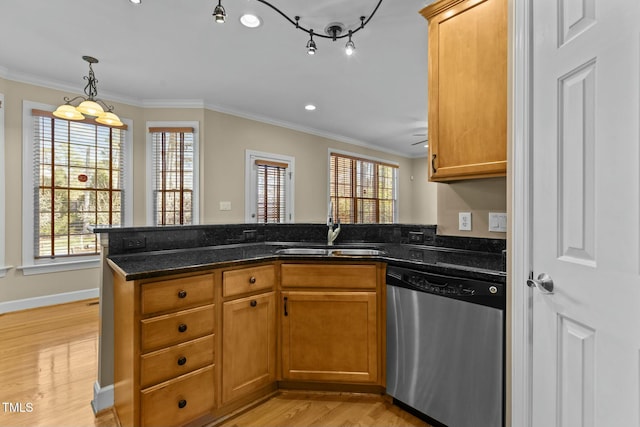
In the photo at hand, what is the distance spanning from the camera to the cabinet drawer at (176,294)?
1489 millimetres

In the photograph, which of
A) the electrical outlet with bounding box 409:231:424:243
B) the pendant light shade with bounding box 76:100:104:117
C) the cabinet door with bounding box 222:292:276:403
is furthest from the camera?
the pendant light shade with bounding box 76:100:104:117

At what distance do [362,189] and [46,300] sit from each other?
5.53 meters

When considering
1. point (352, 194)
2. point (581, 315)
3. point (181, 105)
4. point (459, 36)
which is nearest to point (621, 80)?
point (581, 315)

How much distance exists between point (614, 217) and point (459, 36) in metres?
1.31

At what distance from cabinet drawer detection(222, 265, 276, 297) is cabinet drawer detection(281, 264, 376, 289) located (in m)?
0.09

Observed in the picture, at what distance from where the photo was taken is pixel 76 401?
6.38 feet

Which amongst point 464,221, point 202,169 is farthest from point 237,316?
point 202,169

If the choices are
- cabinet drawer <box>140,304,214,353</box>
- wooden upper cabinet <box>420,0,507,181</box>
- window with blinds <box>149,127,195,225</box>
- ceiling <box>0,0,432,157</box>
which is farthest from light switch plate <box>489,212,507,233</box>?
window with blinds <box>149,127,195,225</box>

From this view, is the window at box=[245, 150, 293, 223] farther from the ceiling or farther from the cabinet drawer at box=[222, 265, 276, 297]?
the cabinet drawer at box=[222, 265, 276, 297]

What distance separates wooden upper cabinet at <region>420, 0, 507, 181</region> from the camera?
1.58 meters

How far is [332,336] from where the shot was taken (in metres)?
1.97

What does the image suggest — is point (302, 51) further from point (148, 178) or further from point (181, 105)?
point (148, 178)

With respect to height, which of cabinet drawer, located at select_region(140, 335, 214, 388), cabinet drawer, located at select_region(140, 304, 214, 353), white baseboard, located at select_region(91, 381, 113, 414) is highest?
cabinet drawer, located at select_region(140, 304, 214, 353)

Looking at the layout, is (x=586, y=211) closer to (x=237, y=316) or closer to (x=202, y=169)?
(x=237, y=316)
